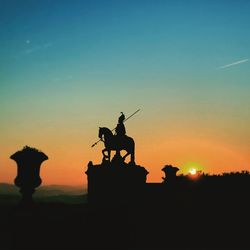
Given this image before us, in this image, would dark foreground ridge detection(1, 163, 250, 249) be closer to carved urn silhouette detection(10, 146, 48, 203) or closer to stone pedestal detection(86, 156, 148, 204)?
stone pedestal detection(86, 156, 148, 204)

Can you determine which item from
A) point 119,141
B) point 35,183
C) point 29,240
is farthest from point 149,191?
point 29,240

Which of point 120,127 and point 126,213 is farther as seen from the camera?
point 120,127

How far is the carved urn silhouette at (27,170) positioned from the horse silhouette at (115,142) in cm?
647

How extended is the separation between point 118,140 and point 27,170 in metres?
7.30

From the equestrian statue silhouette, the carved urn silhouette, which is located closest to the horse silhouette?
the equestrian statue silhouette

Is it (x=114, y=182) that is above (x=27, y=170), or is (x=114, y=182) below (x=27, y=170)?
below

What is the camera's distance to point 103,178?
1916cm

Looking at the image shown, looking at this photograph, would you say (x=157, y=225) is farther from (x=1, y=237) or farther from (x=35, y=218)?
(x=1, y=237)

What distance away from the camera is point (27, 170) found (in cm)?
1284

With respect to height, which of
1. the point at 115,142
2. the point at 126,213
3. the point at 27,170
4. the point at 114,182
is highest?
the point at 115,142

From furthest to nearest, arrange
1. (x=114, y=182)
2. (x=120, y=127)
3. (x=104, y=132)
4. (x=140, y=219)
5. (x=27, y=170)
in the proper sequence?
(x=120, y=127) → (x=104, y=132) → (x=114, y=182) → (x=140, y=219) → (x=27, y=170)

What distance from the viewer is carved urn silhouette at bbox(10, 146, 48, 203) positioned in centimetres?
1284

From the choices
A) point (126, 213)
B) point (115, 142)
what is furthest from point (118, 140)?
point (126, 213)

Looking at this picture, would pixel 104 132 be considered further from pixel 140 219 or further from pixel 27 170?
pixel 27 170
